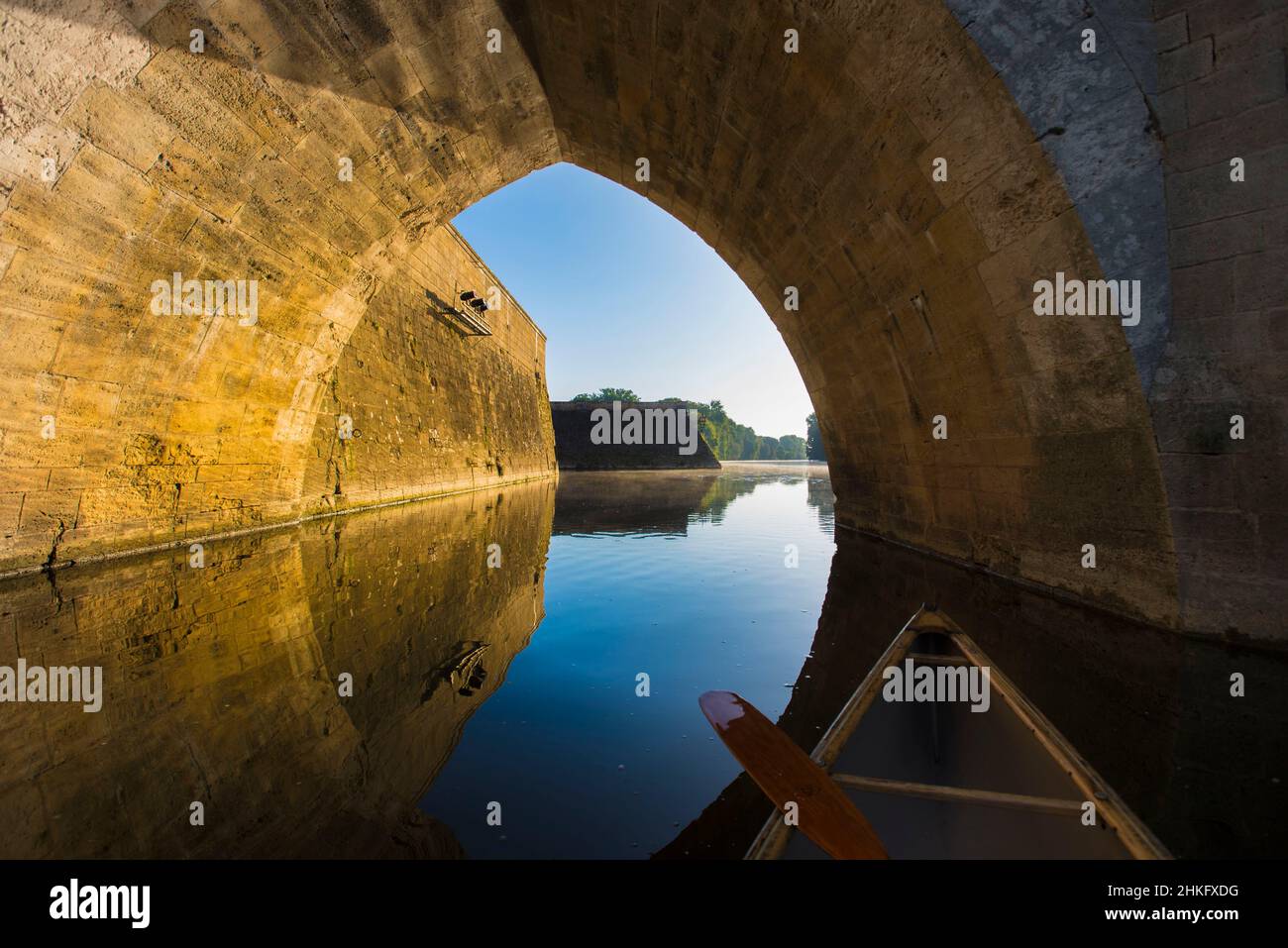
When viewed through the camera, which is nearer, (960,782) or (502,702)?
(960,782)

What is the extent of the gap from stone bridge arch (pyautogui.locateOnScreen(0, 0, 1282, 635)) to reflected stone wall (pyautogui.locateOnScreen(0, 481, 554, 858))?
253cm

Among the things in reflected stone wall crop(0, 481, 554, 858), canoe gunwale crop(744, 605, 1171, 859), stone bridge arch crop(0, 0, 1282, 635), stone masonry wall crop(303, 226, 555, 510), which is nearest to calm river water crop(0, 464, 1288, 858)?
reflected stone wall crop(0, 481, 554, 858)

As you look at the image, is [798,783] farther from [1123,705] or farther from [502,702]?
[1123,705]

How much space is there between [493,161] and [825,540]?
808cm

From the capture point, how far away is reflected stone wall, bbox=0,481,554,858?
1820 mm

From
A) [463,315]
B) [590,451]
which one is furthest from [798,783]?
[590,451]

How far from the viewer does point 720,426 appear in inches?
3418

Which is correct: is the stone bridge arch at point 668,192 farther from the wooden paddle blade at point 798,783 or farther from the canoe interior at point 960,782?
the wooden paddle blade at point 798,783

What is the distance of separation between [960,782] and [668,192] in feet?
28.5

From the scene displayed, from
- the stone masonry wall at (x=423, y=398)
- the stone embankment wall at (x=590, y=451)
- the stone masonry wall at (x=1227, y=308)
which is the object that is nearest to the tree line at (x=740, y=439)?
the stone embankment wall at (x=590, y=451)

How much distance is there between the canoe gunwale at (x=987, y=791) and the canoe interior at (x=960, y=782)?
3 cm

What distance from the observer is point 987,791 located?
5.21 feet
